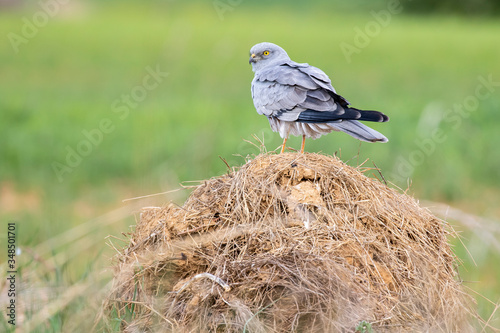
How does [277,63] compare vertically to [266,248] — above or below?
above

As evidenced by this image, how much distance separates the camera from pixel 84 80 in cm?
1833

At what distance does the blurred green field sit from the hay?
639mm

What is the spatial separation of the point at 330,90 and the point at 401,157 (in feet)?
22.2

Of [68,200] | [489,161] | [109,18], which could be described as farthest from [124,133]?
[109,18]

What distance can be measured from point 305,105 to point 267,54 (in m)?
1.09

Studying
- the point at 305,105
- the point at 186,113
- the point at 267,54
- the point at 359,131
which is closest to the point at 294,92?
the point at 305,105

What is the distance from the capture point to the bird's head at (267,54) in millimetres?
5352

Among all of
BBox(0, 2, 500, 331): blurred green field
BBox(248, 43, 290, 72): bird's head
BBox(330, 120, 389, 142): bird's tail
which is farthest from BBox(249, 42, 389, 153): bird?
BBox(0, 2, 500, 331): blurred green field

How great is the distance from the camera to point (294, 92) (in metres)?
4.57

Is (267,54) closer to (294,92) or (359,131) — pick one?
(294,92)

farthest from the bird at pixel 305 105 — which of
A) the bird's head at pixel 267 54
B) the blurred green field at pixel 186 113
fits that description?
the blurred green field at pixel 186 113

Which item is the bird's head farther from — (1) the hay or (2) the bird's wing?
(1) the hay

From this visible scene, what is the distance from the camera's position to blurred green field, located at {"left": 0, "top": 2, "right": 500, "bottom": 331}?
749 cm

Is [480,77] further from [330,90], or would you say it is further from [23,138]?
[330,90]
